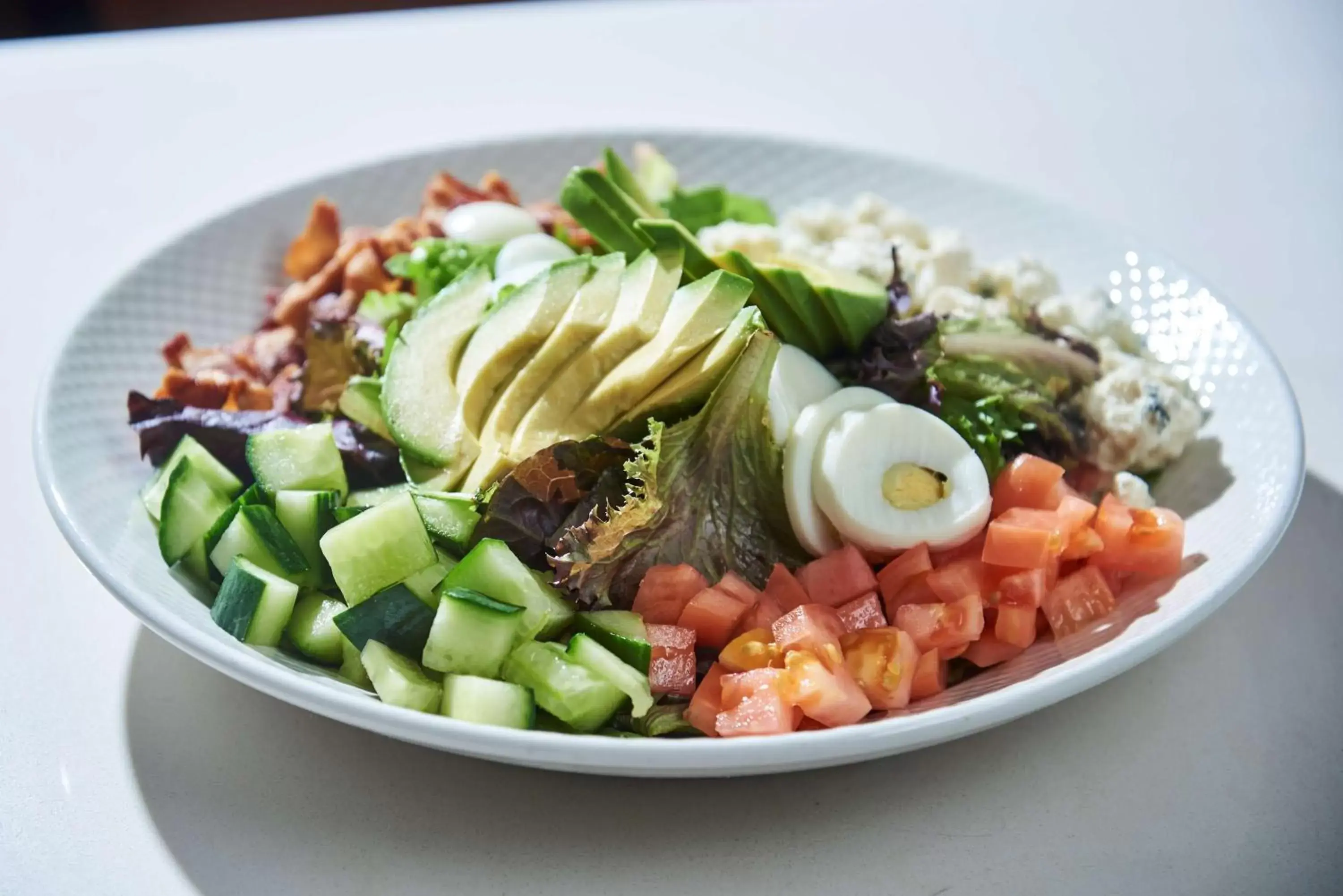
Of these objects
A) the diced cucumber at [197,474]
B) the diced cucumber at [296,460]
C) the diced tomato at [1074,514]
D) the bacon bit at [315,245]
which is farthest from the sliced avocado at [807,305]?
the bacon bit at [315,245]

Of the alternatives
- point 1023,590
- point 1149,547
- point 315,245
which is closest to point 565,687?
point 1023,590

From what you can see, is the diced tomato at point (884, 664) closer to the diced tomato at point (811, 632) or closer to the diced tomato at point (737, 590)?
the diced tomato at point (811, 632)

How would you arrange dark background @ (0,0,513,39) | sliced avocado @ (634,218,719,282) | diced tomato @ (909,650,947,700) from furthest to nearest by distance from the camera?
dark background @ (0,0,513,39) → sliced avocado @ (634,218,719,282) → diced tomato @ (909,650,947,700)

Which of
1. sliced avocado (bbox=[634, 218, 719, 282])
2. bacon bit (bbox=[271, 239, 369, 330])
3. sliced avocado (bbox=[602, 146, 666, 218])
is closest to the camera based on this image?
sliced avocado (bbox=[634, 218, 719, 282])

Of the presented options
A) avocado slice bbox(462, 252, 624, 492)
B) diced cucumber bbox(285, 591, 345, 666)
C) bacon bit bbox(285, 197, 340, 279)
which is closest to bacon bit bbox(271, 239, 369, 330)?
bacon bit bbox(285, 197, 340, 279)

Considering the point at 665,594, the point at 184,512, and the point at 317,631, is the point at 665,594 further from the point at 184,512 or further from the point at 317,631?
the point at 184,512

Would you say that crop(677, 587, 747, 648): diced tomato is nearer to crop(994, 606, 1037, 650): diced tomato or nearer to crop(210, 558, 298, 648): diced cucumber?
crop(994, 606, 1037, 650): diced tomato

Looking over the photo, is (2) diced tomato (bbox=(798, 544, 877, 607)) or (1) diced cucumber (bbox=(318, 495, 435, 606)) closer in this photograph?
(1) diced cucumber (bbox=(318, 495, 435, 606))

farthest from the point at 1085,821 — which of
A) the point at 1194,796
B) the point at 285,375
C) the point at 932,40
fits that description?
the point at 932,40

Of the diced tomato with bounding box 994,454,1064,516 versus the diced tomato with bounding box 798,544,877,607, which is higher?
the diced tomato with bounding box 994,454,1064,516
